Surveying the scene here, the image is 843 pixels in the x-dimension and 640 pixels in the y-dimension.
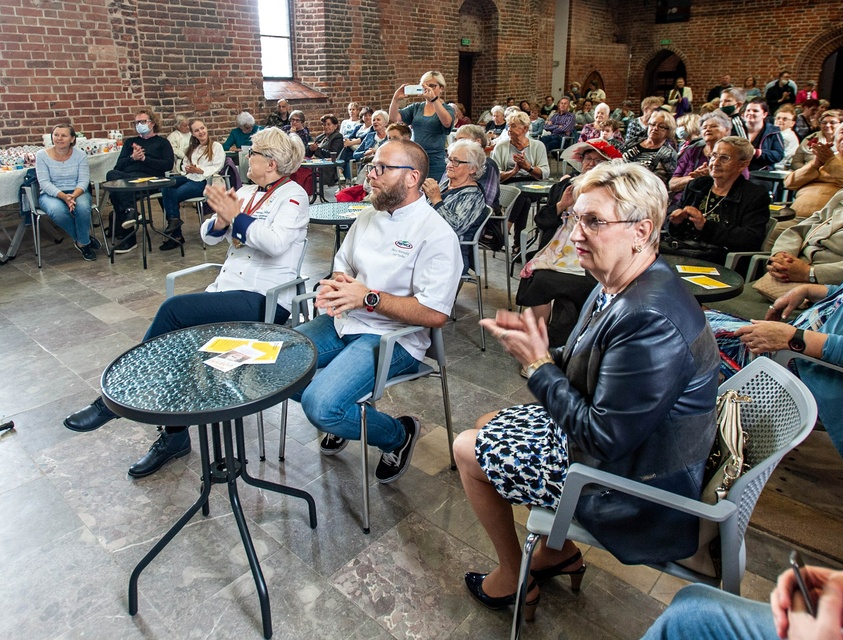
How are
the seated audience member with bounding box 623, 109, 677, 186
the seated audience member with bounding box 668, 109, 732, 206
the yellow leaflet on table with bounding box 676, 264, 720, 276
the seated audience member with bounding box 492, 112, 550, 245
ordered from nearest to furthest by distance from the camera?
the yellow leaflet on table with bounding box 676, 264, 720, 276, the seated audience member with bounding box 668, 109, 732, 206, the seated audience member with bounding box 623, 109, 677, 186, the seated audience member with bounding box 492, 112, 550, 245

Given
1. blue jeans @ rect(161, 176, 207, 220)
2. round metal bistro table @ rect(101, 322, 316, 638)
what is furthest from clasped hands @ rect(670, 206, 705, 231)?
blue jeans @ rect(161, 176, 207, 220)

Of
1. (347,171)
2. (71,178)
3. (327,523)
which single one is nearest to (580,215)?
(327,523)

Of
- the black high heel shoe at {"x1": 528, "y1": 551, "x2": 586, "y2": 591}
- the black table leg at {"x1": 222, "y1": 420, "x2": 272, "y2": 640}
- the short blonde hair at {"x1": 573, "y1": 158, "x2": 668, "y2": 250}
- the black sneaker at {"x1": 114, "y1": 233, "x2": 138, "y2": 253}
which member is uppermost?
the short blonde hair at {"x1": 573, "y1": 158, "x2": 668, "y2": 250}

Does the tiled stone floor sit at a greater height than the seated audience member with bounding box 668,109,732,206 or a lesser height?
lesser

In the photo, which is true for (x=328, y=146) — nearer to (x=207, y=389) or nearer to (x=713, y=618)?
(x=207, y=389)

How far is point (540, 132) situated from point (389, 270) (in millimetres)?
8385

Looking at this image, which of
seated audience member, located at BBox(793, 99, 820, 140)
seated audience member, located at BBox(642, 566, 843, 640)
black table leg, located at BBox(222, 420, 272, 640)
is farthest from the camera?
seated audience member, located at BBox(793, 99, 820, 140)

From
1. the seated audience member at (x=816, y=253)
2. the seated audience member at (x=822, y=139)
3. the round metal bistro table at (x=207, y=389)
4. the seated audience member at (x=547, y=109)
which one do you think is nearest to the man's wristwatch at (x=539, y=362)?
the round metal bistro table at (x=207, y=389)

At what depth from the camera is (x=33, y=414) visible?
2.72m

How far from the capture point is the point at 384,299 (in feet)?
6.75

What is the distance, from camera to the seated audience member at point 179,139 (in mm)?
6762

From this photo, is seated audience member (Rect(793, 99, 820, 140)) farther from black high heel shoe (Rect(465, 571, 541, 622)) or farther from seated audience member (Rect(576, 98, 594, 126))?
black high heel shoe (Rect(465, 571, 541, 622))

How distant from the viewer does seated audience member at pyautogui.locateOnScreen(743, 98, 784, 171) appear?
5.28 meters

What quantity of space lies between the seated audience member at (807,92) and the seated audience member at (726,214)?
1022cm
